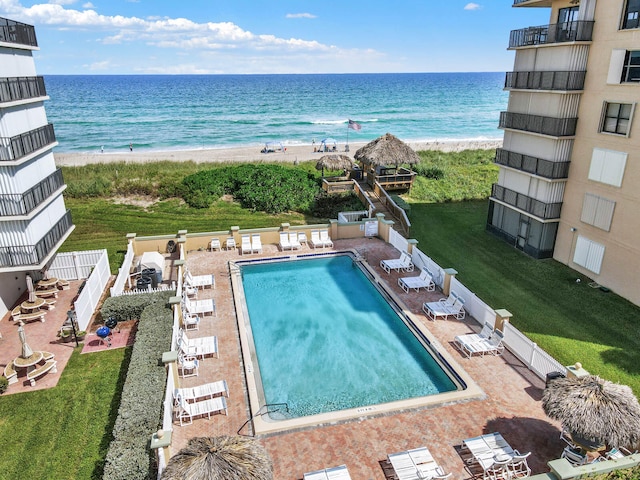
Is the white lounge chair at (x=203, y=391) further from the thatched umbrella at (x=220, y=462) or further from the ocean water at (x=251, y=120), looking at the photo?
the ocean water at (x=251, y=120)

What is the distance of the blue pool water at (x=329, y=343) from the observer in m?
12.7

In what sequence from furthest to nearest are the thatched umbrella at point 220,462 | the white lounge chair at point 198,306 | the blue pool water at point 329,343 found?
1. the white lounge chair at point 198,306
2. the blue pool water at point 329,343
3. the thatched umbrella at point 220,462

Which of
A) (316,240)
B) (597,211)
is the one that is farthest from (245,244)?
(597,211)

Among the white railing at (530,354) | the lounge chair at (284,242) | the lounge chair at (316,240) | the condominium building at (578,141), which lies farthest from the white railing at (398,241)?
the white railing at (530,354)

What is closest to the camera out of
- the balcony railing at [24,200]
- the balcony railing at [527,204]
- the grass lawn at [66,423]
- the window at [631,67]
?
the grass lawn at [66,423]

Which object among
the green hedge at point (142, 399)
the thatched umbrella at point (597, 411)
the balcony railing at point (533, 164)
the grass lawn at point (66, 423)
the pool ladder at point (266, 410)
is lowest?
the grass lawn at point (66, 423)

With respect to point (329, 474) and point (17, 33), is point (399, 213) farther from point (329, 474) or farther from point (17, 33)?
point (17, 33)

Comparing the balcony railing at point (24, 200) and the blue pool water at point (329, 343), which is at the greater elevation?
the balcony railing at point (24, 200)

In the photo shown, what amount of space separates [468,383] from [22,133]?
55.5ft

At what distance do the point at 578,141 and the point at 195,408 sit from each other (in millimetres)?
18733

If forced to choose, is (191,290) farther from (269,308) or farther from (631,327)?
(631,327)

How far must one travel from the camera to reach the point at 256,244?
71.8 ft

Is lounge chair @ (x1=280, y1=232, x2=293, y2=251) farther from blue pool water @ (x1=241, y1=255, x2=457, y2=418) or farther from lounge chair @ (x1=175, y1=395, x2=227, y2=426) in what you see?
lounge chair @ (x1=175, y1=395, x2=227, y2=426)

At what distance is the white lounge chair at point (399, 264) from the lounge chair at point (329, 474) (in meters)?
10.9
